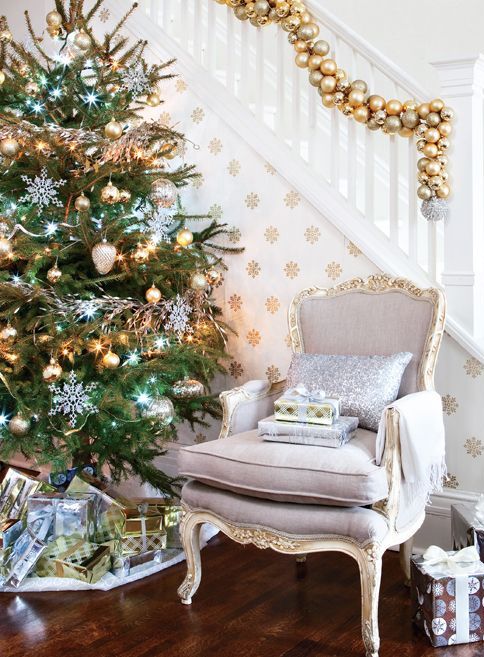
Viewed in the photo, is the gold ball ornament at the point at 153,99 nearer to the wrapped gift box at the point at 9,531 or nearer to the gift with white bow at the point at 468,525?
the wrapped gift box at the point at 9,531

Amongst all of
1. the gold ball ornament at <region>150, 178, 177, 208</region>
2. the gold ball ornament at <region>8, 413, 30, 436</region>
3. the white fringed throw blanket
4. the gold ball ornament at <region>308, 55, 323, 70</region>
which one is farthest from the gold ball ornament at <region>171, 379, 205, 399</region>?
the gold ball ornament at <region>308, 55, 323, 70</region>

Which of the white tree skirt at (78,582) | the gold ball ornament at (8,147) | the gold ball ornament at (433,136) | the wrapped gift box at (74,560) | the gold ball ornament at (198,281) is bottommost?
the white tree skirt at (78,582)

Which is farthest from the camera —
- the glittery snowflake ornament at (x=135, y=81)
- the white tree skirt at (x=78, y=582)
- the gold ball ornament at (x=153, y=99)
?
the gold ball ornament at (x=153, y=99)

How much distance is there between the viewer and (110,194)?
9.24 ft

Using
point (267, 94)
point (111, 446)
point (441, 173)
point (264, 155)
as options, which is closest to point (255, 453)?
point (111, 446)

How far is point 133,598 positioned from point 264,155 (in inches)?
75.7

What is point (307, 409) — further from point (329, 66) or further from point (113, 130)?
point (329, 66)

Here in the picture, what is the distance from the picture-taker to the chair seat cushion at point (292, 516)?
2166 mm

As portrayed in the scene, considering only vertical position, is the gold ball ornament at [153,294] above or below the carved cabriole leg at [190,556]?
above

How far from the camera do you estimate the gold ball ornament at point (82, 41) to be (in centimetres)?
303

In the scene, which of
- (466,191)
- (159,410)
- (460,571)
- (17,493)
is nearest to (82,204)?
(159,410)

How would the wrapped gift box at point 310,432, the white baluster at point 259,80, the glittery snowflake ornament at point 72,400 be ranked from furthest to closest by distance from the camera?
the white baluster at point 259,80, the glittery snowflake ornament at point 72,400, the wrapped gift box at point 310,432

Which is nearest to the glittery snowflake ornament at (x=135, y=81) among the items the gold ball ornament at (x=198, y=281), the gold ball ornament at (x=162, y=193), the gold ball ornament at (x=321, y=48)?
the gold ball ornament at (x=162, y=193)

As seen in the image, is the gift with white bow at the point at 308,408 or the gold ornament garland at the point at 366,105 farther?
the gold ornament garland at the point at 366,105
